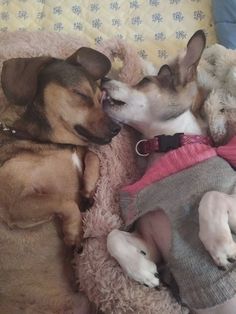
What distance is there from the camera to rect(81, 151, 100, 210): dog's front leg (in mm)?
1954

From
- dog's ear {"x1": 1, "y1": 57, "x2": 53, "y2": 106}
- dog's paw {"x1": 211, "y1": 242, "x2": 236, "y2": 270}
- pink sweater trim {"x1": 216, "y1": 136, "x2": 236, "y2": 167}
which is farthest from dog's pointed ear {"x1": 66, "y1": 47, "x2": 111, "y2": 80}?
dog's paw {"x1": 211, "y1": 242, "x2": 236, "y2": 270}

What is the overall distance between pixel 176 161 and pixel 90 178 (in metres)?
0.35

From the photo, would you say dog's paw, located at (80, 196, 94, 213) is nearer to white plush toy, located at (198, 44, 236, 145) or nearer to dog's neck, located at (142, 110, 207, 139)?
dog's neck, located at (142, 110, 207, 139)

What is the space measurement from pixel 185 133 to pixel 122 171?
0.31m

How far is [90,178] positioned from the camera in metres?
1.96

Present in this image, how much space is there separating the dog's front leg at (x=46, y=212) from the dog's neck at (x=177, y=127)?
1.60 ft

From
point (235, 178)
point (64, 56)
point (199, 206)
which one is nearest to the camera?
point (199, 206)

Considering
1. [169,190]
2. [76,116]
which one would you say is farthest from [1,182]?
[169,190]

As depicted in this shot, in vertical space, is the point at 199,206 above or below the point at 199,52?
below

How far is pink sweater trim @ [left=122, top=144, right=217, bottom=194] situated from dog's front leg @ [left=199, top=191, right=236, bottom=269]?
23 centimetres

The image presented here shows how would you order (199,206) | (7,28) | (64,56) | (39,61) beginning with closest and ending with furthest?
(199,206) < (39,61) < (64,56) < (7,28)

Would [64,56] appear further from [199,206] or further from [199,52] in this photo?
[199,206]

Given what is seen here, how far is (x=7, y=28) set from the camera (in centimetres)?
260

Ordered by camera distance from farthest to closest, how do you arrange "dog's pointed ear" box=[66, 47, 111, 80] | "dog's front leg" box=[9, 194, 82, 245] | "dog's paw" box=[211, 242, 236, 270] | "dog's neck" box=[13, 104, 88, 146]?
"dog's pointed ear" box=[66, 47, 111, 80] < "dog's neck" box=[13, 104, 88, 146] < "dog's front leg" box=[9, 194, 82, 245] < "dog's paw" box=[211, 242, 236, 270]
